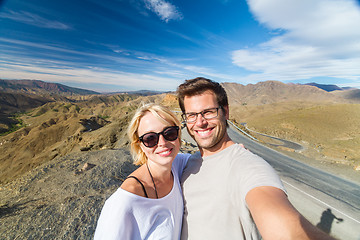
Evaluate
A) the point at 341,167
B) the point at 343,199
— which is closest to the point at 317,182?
the point at 343,199

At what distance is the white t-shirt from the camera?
5.19 feet

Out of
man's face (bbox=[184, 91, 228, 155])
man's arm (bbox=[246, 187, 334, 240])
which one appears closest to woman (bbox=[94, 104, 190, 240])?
man's face (bbox=[184, 91, 228, 155])

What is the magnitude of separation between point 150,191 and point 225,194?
847mm

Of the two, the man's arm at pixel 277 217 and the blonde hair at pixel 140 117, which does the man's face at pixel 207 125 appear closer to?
the blonde hair at pixel 140 117

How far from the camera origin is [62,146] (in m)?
18.1

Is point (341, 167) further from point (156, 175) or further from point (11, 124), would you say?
point (11, 124)

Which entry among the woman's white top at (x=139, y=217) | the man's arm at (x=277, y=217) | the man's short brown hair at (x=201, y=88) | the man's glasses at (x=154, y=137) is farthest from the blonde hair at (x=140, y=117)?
the man's arm at (x=277, y=217)

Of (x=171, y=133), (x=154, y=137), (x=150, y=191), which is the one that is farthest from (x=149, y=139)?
(x=150, y=191)

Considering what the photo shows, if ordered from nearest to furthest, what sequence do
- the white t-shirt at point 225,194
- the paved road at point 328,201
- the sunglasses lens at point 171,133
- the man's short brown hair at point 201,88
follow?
1. the white t-shirt at point 225,194
2. the sunglasses lens at point 171,133
3. the man's short brown hair at point 201,88
4. the paved road at point 328,201

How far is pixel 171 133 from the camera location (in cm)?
227

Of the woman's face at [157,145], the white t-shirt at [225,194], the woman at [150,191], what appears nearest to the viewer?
the woman at [150,191]

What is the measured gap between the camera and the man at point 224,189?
4.26ft

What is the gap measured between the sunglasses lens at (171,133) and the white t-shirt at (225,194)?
607mm

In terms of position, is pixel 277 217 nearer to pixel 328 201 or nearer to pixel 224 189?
pixel 224 189
